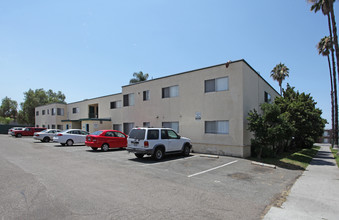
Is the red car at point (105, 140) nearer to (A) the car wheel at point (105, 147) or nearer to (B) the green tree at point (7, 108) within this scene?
(A) the car wheel at point (105, 147)

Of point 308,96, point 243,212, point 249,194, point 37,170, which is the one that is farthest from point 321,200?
point 308,96

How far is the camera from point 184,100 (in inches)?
627

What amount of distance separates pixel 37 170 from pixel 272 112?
1271cm

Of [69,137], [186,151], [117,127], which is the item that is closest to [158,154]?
[186,151]

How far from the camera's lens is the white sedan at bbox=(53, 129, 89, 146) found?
18.0m

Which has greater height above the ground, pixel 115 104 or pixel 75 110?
pixel 115 104

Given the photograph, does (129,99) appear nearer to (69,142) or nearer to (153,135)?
(69,142)

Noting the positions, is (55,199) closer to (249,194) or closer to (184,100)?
(249,194)

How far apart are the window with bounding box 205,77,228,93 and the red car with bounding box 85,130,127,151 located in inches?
308

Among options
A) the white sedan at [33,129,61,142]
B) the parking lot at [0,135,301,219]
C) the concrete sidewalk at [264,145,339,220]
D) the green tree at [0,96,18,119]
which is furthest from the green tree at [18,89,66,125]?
the concrete sidewalk at [264,145,339,220]

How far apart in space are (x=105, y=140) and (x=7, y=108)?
253 ft

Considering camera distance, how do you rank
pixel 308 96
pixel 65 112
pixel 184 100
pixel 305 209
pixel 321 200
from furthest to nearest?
pixel 65 112 < pixel 308 96 < pixel 184 100 < pixel 321 200 < pixel 305 209

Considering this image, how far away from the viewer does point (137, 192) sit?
5.71m

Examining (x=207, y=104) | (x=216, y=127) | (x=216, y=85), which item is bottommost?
(x=216, y=127)
